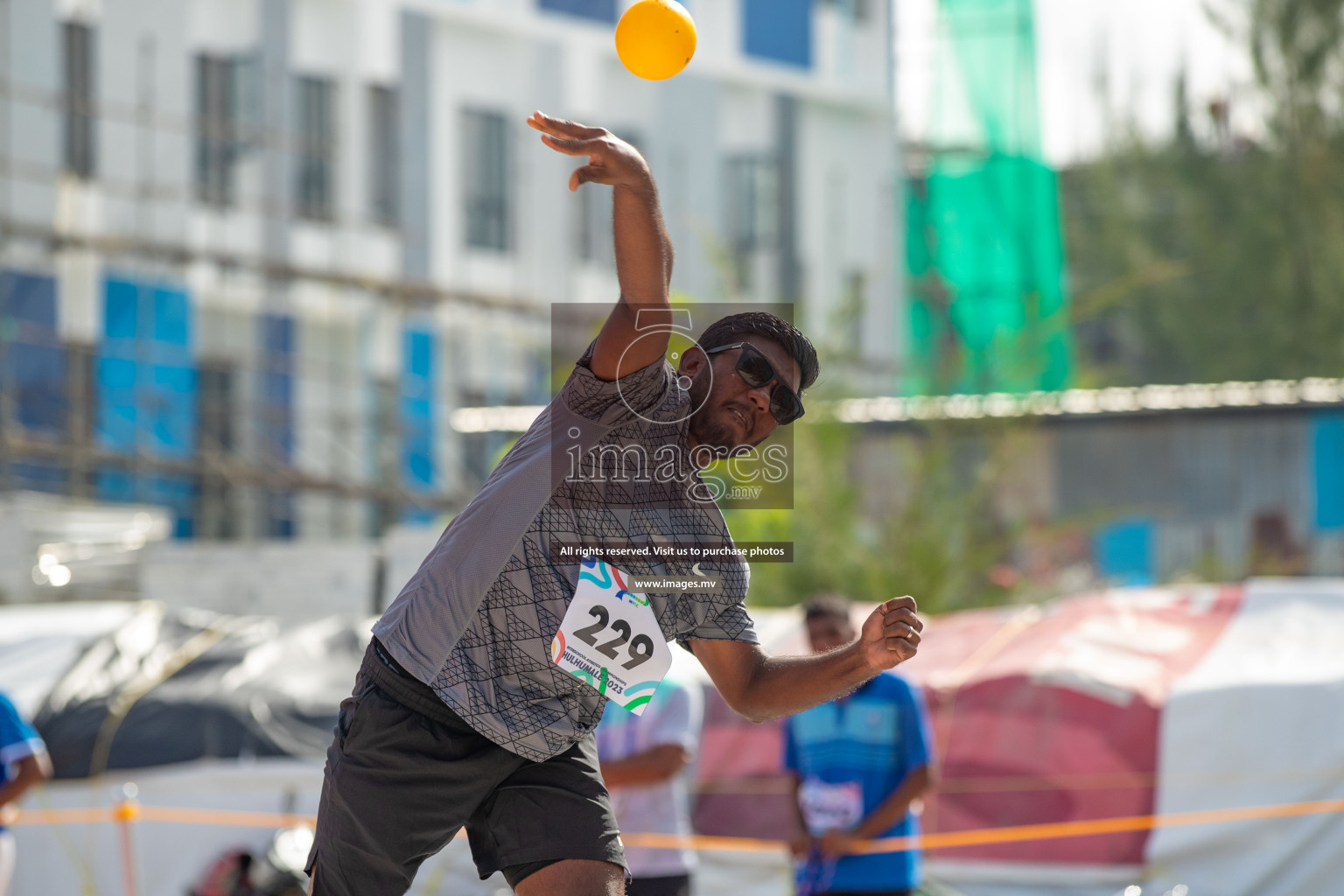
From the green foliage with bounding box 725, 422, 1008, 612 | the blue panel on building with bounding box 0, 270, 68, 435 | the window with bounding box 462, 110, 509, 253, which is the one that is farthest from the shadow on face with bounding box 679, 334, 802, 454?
the window with bounding box 462, 110, 509, 253

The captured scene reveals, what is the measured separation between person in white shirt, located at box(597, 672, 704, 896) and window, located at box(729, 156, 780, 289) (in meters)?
14.0

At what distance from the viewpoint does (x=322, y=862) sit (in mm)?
2615

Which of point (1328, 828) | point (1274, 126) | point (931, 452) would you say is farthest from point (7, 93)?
point (1274, 126)

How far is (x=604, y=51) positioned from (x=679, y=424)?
15.3 meters

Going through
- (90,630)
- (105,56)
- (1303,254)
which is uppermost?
(105,56)

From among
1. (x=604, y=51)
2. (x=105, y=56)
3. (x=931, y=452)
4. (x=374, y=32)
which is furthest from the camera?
(x=604, y=51)

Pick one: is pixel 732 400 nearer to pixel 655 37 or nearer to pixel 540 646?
pixel 540 646

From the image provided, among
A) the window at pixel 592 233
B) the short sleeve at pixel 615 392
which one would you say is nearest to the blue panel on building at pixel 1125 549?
the window at pixel 592 233

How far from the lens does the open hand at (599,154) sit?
2229 millimetres

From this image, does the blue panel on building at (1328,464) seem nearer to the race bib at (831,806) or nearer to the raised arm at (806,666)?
the race bib at (831,806)

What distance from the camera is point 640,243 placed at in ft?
7.45

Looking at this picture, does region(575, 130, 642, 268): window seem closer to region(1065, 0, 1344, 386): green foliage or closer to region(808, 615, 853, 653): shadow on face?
region(1065, 0, 1344, 386): green foliage

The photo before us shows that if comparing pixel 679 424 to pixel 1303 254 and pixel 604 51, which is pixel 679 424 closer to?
pixel 604 51

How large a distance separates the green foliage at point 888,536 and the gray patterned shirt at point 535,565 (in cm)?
639
